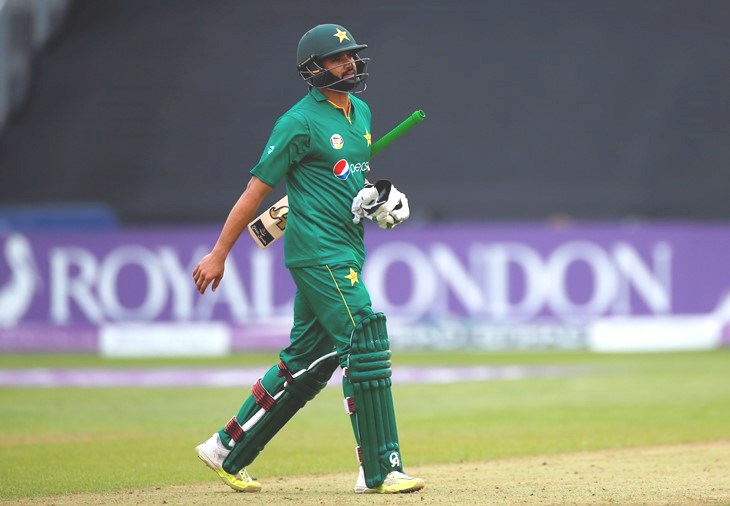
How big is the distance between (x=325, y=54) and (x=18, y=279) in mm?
13275

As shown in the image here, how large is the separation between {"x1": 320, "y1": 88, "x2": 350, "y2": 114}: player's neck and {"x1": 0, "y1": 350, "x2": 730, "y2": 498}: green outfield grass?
2.07m

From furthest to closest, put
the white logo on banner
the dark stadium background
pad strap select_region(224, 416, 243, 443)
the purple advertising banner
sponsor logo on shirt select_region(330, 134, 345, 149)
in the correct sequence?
1. the dark stadium background
2. the white logo on banner
3. the purple advertising banner
4. pad strap select_region(224, 416, 243, 443)
5. sponsor logo on shirt select_region(330, 134, 345, 149)

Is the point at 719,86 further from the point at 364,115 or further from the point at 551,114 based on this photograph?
the point at 364,115

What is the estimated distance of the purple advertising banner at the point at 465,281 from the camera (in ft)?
58.3

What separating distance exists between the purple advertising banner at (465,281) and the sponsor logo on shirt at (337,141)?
11.7m

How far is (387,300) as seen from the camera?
1775cm

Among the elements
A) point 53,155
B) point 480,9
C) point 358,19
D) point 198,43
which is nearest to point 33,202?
point 53,155

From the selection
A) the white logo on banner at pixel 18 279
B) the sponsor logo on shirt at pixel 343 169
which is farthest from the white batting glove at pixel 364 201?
the white logo on banner at pixel 18 279

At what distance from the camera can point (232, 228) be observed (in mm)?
5832

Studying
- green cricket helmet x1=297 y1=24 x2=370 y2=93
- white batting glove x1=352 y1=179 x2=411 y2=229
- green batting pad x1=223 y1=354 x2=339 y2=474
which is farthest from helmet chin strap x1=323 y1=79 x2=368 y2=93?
green batting pad x1=223 y1=354 x2=339 y2=474

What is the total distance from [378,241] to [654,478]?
38.2 feet

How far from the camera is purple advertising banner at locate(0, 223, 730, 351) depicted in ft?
58.3

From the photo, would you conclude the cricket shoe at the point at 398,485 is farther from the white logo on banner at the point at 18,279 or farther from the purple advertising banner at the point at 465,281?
the white logo on banner at the point at 18,279

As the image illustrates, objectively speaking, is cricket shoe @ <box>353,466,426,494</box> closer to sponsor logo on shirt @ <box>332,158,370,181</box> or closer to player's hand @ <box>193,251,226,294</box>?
player's hand @ <box>193,251,226,294</box>
